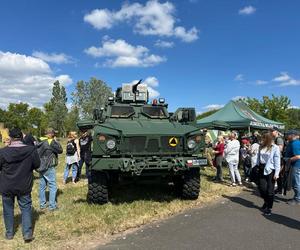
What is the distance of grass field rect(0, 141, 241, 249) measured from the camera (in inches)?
222

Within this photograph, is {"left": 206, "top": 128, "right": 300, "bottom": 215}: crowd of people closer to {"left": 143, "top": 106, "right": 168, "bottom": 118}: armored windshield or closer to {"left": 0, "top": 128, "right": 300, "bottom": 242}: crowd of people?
{"left": 0, "top": 128, "right": 300, "bottom": 242}: crowd of people

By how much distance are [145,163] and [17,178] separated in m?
2.43

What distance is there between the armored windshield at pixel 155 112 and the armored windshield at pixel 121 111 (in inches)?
14.8

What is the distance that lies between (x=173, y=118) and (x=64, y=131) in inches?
2200

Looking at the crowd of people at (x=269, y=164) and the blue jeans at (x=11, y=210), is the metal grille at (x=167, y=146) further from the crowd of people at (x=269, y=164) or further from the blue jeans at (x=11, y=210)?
the blue jeans at (x=11, y=210)

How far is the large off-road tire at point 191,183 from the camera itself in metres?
8.00

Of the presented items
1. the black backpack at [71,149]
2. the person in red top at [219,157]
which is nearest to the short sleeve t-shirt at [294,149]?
the person in red top at [219,157]

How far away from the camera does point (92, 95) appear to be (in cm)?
6059

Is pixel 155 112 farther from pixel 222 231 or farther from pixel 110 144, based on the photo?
pixel 222 231

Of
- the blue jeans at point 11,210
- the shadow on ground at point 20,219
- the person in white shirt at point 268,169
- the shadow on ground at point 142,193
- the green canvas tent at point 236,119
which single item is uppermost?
the green canvas tent at point 236,119

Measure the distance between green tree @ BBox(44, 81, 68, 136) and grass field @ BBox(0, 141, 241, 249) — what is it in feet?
168

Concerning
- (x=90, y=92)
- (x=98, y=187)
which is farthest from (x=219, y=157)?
(x=90, y=92)

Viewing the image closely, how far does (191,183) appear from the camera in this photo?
8055 mm

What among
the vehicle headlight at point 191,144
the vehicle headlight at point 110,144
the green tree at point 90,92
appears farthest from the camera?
the green tree at point 90,92
